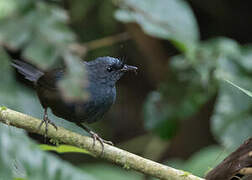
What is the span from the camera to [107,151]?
8.16 ft

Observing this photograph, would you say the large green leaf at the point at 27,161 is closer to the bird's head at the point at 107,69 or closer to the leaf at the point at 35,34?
the leaf at the point at 35,34

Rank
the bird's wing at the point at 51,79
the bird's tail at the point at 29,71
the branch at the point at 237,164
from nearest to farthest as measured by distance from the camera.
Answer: the branch at the point at 237,164
the bird's wing at the point at 51,79
the bird's tail at the point at 29,71

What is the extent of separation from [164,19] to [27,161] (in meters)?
2.21

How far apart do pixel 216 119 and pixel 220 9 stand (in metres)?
2.17

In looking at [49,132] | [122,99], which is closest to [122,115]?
[122,99]

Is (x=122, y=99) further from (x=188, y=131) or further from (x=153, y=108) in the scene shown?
(x=153, y=108)

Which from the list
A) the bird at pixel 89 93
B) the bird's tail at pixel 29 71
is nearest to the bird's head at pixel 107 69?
the bird at pixel 89 93

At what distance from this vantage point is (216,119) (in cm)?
432

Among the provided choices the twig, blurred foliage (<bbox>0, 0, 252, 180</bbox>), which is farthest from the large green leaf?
the twig

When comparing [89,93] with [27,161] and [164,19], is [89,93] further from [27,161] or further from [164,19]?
[164,19]

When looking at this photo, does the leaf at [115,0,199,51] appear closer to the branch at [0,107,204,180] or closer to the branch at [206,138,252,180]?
the branch at [0,107,204,180]

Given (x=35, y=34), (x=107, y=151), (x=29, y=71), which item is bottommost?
(x=29, y=71)

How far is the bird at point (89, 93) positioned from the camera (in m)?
3.16

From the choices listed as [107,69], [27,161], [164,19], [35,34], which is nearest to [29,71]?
[107,69]
